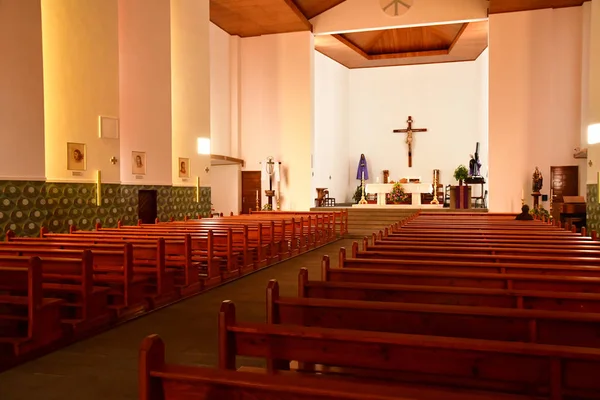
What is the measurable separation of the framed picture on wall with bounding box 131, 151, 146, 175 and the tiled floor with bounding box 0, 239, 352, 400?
5519mm

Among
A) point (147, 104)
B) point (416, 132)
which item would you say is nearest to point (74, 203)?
point (147, 104)

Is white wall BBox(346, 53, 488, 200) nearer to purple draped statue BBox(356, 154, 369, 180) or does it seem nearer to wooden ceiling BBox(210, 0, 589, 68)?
purple draped statue BBox(356, 154, 369, 180)

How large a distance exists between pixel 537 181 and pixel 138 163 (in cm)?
967

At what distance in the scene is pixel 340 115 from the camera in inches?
750

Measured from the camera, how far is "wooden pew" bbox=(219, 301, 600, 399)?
4.60 feet

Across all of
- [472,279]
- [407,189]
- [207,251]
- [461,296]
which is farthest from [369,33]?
[461,296]

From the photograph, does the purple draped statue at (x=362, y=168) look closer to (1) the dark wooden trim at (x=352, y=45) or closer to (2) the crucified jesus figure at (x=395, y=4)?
(1) the dark wooden trim at (x=352, y=45)

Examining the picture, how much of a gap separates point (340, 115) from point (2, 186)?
1393 cm

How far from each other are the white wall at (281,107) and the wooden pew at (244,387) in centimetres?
1411

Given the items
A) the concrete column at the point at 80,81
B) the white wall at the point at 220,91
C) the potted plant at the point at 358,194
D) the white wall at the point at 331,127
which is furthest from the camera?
the potted plant at the point at 358,194

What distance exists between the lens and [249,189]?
15.9 m

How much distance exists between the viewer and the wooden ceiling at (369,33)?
13.6 meters

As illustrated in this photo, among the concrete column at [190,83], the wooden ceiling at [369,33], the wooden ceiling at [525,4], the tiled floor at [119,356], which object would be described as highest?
the wooden ceiling at [369,33]

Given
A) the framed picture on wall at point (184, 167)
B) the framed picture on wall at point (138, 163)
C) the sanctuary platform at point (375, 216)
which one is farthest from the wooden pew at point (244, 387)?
the sanctuary platform at point (375, 216)
